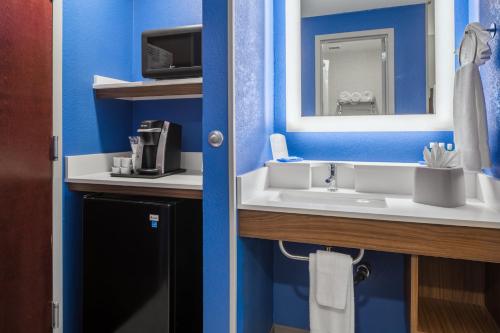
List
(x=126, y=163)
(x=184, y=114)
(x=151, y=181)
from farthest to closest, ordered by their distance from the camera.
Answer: (x=184, y=114) → (x=126, y=163) → (x=151, y=181)

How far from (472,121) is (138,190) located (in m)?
1.46

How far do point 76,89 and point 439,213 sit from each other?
1.78 metres

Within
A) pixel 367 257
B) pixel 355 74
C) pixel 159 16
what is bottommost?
pixel 367 257

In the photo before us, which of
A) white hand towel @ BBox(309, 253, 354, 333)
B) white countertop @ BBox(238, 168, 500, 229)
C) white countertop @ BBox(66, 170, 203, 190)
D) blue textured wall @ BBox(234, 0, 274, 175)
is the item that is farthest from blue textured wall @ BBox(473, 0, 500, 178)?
white countertop @ BBox(66, 170, 203, 190)

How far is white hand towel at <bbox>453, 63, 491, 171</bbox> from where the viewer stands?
3.91ft

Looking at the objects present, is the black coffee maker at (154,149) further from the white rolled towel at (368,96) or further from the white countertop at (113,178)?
the white rolled towel at (368,96)

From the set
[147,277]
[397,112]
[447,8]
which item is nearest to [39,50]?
[147,277]

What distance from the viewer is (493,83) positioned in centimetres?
129

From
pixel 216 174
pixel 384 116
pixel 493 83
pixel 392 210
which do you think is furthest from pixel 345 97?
pixel 216 174

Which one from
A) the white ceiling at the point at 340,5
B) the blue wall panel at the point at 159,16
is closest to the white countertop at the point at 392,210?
the white ceiling at the point at 340,5

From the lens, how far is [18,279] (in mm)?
1491

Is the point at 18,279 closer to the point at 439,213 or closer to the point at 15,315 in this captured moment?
the point at 15,315

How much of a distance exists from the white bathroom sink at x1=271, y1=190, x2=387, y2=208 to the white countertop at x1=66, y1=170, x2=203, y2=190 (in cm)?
40

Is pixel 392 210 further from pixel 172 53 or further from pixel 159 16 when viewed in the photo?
pixel 159 16
